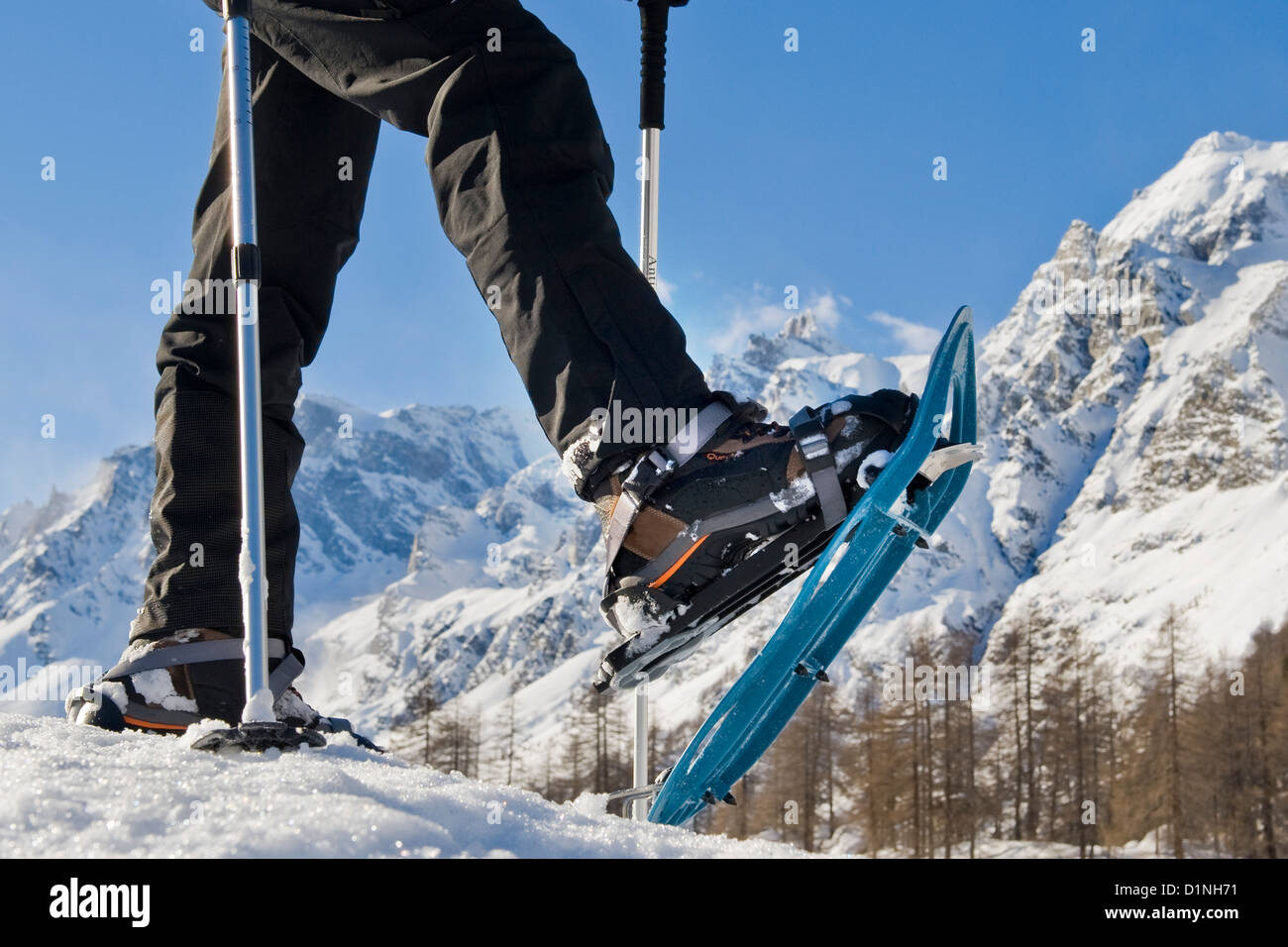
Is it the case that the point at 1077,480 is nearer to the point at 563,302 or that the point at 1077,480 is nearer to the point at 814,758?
the point at 814,758

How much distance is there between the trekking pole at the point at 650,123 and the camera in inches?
135

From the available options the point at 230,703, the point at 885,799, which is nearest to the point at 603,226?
the point at 230,703

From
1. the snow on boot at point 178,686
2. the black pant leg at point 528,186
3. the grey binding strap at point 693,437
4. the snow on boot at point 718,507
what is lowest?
the snow on boot at point 178,686

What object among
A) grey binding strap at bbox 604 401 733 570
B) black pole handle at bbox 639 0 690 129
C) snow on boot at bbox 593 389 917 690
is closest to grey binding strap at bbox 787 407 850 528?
snow on boot at bbox 593 389 917 690

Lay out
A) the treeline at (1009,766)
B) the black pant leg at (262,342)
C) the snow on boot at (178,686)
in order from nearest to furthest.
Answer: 1. the snow on boot at (178,686)
2. the black pant leg at (262,342)
3. the treeline at (1009,766)

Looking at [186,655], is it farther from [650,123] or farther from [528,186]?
[650,123]

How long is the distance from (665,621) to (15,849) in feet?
3.78

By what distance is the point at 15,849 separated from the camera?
1.23m

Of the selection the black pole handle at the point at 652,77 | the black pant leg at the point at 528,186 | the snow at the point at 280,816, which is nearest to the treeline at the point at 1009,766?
the black pole handle at the point at 652,77

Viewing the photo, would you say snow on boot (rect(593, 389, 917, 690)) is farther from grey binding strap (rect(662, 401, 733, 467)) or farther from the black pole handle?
the black pole handle

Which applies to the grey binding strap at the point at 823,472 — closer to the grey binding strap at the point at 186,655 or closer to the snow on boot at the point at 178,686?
the snow on boot at the point at 178,686

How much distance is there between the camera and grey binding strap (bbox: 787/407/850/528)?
6.76 ft

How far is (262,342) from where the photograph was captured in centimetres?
263

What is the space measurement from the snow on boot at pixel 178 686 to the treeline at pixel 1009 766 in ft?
115
